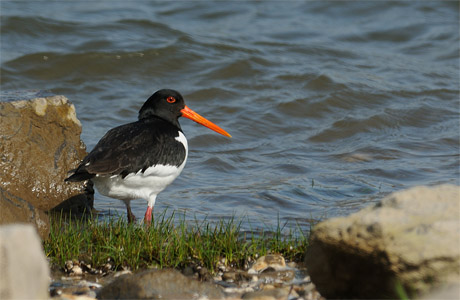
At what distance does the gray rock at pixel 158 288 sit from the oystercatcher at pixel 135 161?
4.35 ft

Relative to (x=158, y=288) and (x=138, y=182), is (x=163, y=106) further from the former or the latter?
(x=158, y=288)

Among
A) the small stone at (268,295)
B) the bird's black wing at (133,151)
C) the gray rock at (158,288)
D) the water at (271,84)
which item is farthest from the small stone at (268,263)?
the bird's black wing at (133,151)

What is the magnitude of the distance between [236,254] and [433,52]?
29.6 ft

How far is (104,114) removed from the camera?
31.1ft

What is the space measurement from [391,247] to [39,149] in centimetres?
345

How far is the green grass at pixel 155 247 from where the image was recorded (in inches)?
168

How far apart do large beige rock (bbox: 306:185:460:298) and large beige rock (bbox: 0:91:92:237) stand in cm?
282

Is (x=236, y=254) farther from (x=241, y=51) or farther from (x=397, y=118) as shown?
(x=241, y=51)

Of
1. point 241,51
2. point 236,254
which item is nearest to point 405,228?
point 236,254

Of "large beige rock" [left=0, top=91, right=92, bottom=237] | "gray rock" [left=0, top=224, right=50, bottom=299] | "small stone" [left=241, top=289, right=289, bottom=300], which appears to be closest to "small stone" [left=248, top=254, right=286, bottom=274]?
"small stone" [left=241, top=289, right=289, bottom=300]

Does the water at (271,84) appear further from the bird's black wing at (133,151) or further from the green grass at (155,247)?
the green grass at (155,247)

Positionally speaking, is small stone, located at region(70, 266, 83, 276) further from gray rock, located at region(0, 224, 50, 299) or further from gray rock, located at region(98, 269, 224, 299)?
gray rock, located at region(0, 224, 50, 299)

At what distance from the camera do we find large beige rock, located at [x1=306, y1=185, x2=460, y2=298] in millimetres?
3062

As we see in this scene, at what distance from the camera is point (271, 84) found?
10805 millimetres
